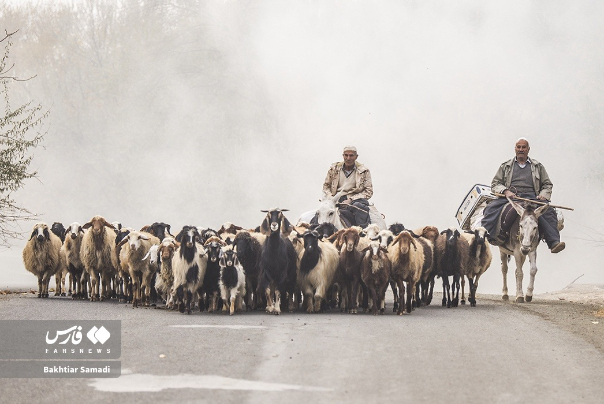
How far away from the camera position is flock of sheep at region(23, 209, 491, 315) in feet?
51.3

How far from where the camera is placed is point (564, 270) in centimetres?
5400

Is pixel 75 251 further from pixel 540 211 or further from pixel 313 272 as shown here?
pixel 540 211

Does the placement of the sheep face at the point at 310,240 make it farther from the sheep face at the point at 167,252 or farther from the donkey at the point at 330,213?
the donkey at the point at 330,213

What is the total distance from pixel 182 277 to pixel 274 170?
1689 inches

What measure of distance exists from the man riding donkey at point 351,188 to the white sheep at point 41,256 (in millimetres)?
5484

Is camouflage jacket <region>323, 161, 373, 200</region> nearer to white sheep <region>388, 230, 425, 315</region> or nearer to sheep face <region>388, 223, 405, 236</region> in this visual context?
sheep face <region>388, 223, 405, 236</region>

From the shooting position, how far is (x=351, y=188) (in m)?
20.0

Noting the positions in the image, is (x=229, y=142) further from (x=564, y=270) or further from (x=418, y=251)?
(x=418, y=251)

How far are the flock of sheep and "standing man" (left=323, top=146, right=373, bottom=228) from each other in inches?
42.7

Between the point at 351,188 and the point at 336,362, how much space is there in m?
9.94

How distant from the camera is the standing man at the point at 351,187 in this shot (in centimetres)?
1972

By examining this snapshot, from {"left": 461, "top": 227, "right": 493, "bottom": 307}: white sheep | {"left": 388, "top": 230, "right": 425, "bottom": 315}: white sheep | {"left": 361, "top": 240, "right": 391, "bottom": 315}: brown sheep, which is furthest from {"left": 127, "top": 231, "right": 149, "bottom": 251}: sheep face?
{"left": 461, "top": 227, "right": 493, "bottom": 307}: white sheep

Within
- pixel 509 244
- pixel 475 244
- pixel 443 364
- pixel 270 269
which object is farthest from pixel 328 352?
pixel 509 244

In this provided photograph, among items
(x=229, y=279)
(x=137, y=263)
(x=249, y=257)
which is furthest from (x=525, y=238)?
(x=137, y=263)
